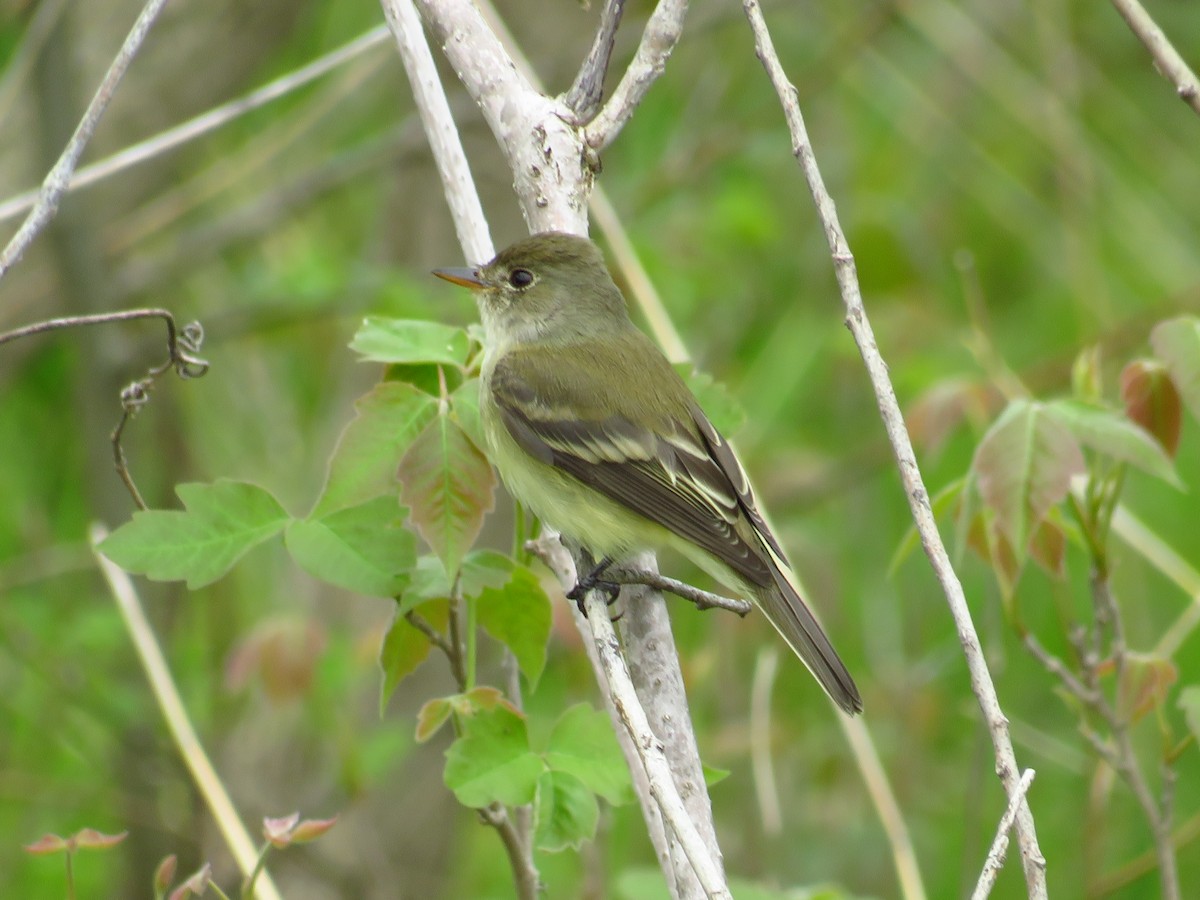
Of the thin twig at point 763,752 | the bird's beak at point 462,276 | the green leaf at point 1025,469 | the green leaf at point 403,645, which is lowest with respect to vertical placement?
the thin twig at point 763,752

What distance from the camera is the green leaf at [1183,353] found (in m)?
2.35

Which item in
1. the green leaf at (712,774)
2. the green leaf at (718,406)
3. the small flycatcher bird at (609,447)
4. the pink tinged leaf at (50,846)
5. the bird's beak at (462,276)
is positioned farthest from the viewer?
the bird's beak at (462,276)

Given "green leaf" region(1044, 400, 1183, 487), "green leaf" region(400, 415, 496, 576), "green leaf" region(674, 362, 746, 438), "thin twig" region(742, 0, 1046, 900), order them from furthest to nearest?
"green leaf" region(674, 362, 746, 438), "green leaf" region(1044, 400, 1183, 487), "green leaf" region(400, 415, 496, 576), "thin twig" region(742, 0, 1046, 900)

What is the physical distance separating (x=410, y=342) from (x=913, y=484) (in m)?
0.88

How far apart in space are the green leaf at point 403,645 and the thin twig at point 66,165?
0.80 metres

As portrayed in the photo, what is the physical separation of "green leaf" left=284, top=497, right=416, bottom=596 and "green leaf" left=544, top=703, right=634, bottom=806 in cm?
35

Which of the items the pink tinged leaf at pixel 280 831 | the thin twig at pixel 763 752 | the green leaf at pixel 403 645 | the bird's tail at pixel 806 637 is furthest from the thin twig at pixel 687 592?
the thin twig at pixel 763 752

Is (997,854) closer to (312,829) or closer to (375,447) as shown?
(312,829)

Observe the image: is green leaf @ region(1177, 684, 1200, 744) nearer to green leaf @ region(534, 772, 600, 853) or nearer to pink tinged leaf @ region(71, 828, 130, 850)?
green leaf @ region(534, 772, 600, 853)

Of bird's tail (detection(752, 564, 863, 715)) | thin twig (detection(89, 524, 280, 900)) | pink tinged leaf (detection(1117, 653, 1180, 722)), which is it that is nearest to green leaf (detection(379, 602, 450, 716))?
thin twig (detection(89, 524, 280, 900))

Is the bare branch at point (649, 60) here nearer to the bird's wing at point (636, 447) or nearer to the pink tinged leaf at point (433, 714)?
the bird's wing at point (636, 447)

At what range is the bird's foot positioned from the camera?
8.41 ft

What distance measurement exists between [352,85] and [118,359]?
1.20 metres

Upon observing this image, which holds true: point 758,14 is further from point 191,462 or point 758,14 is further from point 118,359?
point 191,462
